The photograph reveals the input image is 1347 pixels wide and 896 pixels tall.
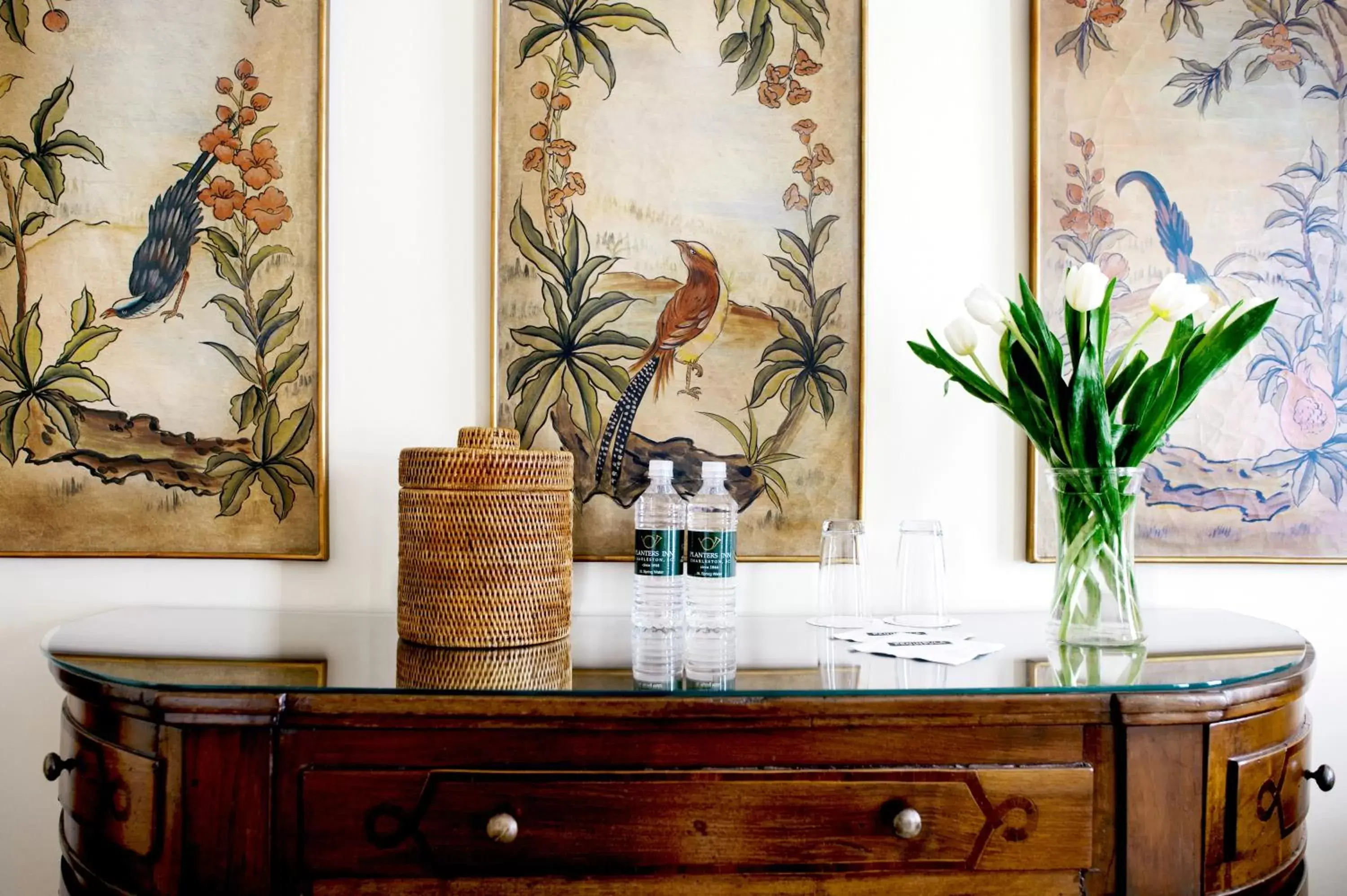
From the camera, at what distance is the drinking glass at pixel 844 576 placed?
1.45 metres

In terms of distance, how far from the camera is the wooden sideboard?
99 cm

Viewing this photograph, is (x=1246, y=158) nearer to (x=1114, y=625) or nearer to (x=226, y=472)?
(x=1114, y=625)

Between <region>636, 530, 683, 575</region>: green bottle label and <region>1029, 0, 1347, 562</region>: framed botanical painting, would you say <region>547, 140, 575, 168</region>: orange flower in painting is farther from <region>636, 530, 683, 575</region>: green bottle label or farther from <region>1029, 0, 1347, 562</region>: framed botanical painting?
<region>1029, 0, 1347, 562</region>: framed botanical painting

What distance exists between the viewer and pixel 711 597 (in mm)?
1277

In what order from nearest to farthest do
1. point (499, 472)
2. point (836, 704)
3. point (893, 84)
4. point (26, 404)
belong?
point (836, 704) → point (499, 472) → point (26, 404) → point (893, 84)

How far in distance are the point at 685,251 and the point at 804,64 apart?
1.36 feet

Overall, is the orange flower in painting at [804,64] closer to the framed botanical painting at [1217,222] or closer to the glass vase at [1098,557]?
the framed botanical painting at [1217,222]

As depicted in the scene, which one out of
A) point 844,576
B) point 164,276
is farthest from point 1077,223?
point 164,276

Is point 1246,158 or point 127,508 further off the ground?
point 1246,158

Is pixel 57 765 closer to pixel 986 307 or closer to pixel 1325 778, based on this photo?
pixel 986 307

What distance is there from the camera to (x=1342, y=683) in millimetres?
1649

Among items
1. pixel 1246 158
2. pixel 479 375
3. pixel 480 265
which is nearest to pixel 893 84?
pixel 1246 158

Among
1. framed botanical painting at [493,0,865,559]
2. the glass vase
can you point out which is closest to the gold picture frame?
framed botanical painting at [493,0,865,559]

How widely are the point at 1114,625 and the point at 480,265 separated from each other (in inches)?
47.9
